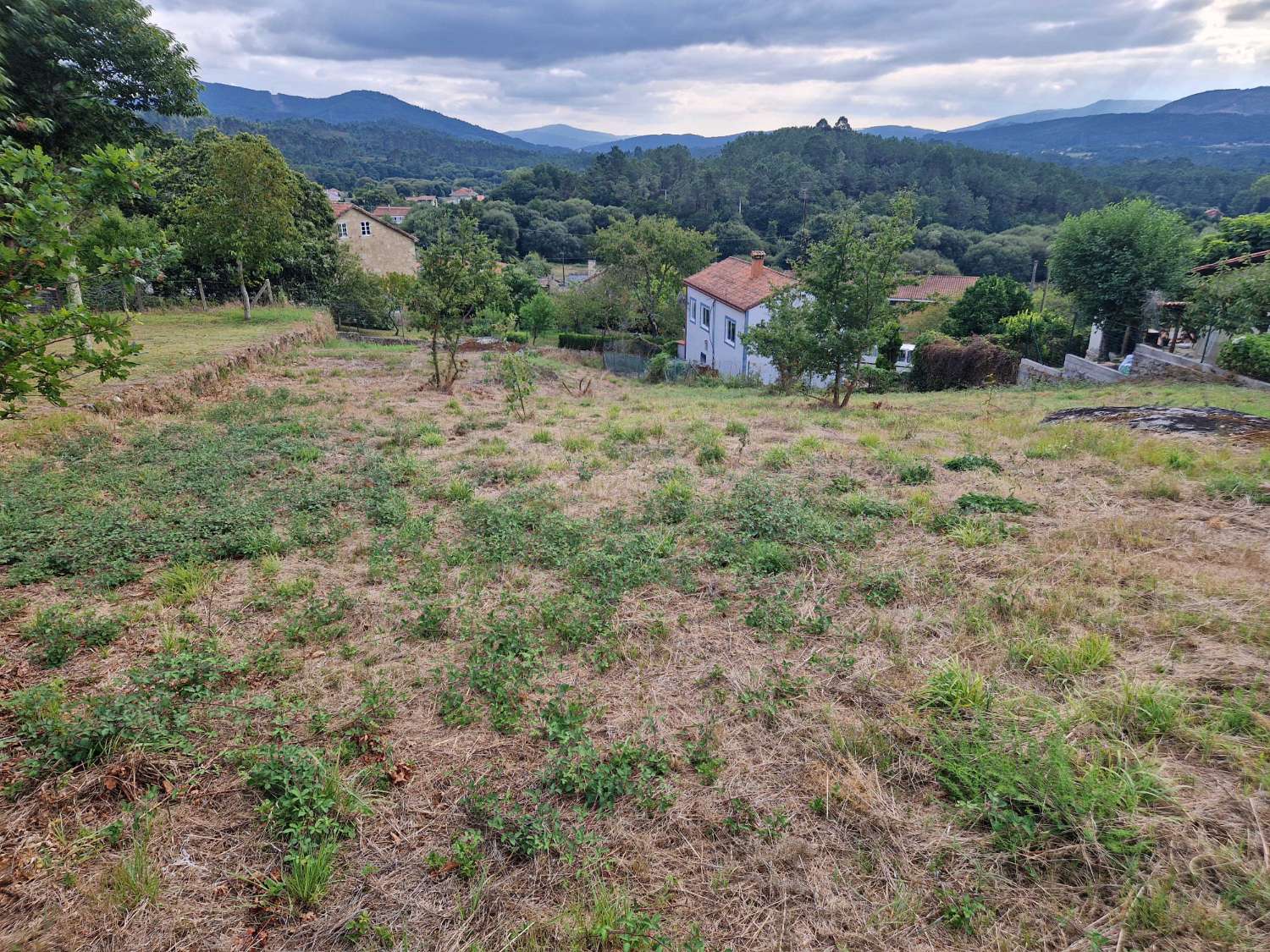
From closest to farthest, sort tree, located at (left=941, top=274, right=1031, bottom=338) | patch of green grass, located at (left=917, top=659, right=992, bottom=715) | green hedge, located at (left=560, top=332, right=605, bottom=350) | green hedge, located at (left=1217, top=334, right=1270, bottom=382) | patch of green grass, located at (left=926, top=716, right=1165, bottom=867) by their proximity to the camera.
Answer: patch of green grass, located at (left=926, top=716, right=1165, bottom=867)
patch of green grass, located at (left=917, top=659, right=992, bottom=715)
green hedge, located at (left=1217, top=334, right=1270, bottom=382)
tree, located at (left=941, top=274, right=1031, bottom=338)
green hedge, located at (left=560, top=332, right=605, bottom=350)

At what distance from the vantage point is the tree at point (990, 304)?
2703cm

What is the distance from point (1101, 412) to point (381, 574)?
1258 centimetres

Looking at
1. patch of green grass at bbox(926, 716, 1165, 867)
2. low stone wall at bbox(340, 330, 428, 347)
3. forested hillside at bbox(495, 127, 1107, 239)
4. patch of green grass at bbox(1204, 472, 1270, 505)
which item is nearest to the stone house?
low stone wall at bbox(340, 330, 428, 347)

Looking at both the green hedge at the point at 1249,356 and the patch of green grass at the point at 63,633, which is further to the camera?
the green hedge at the point at 1249,356

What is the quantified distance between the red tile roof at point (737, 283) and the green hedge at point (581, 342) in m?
6.19

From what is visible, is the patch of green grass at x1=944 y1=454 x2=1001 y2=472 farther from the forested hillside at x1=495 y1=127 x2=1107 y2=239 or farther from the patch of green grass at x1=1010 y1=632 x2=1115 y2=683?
the forested hillside at x1=495 y1=127 x2=1107 y2=239

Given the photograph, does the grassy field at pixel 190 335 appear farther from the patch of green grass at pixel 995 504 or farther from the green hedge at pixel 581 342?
the green hedge at pixel 581 342

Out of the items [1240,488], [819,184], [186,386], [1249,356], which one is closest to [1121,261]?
[1249,356]

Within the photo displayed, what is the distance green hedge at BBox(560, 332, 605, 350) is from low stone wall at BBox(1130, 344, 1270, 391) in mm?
25228

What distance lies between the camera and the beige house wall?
1817 inches

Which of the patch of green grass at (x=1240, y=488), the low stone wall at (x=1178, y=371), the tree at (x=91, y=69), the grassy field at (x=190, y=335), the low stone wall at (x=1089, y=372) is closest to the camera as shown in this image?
the patch of green grass at (x=1240, y=488)

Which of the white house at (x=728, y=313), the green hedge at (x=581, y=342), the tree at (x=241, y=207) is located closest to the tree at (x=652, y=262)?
the white house at (x=728, y=313)

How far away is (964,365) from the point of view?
22.4m

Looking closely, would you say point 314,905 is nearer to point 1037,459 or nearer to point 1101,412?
point 1037,459
